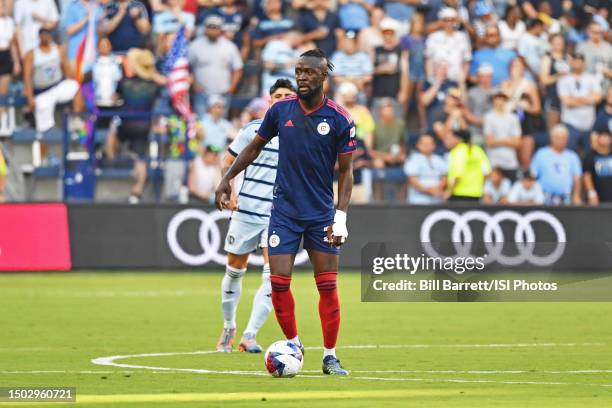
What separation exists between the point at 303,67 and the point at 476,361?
3.37m

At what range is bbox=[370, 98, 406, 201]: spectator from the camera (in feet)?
88.9

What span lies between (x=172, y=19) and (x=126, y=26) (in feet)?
2.97

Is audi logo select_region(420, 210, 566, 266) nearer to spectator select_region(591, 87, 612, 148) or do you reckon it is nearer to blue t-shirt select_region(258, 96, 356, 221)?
spectator select_region(591, 87, 612, 148)

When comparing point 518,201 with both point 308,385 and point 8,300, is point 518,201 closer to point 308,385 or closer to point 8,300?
point 8,300

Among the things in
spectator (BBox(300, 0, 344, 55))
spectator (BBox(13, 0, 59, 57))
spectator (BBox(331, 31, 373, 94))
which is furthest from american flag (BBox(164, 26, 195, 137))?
spectator (BBox(331, 31, 373, 94))

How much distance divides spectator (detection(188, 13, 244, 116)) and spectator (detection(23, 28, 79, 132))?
7.99ft

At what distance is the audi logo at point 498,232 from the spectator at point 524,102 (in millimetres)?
2313

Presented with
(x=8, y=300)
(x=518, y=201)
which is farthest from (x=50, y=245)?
(x=518, y=201)

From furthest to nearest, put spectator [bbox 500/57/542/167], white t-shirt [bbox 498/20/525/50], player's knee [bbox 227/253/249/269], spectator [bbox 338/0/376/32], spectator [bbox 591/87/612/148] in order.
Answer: white t-shirt [bbox 498/20/525/50], spectator [bbox 338/0/376/32], spectator [bbox 500/57/542/167], spectator [bbox 591/87/612/148], player's knee [bbox 227/253/249/269]

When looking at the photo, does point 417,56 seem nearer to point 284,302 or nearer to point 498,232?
point 498,232

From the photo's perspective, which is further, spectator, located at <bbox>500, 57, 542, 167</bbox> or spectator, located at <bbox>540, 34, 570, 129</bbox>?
spectator, located at <bbox>540, 34, 570, 129</bbox>

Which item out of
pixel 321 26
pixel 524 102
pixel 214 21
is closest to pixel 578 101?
pixel 524 102

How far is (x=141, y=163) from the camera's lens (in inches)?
1062

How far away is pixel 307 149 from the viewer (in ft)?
37.6
